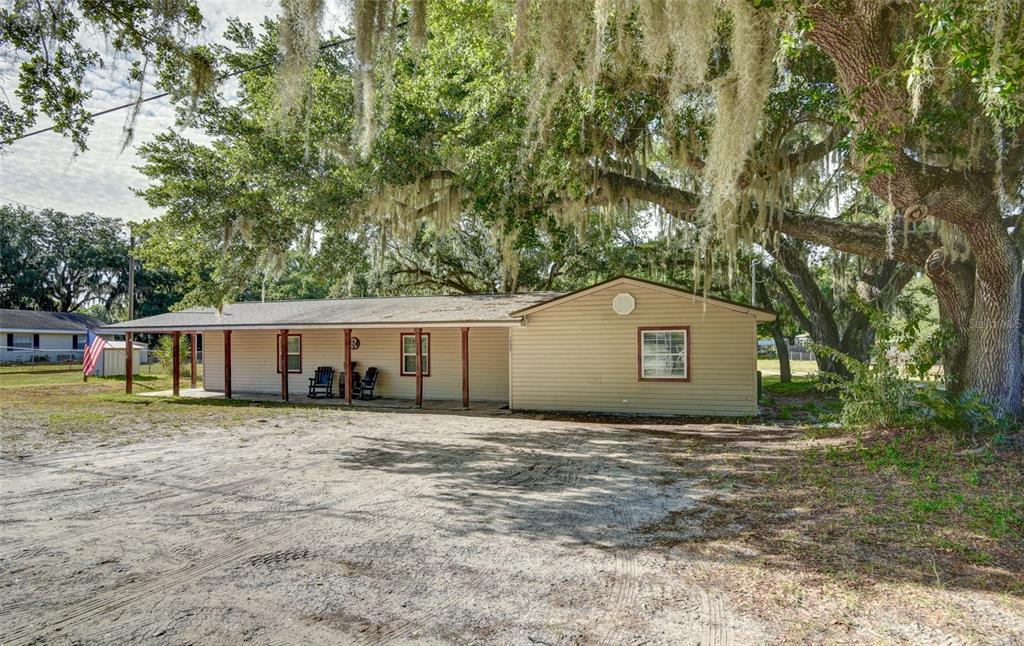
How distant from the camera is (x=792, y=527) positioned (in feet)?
13.5

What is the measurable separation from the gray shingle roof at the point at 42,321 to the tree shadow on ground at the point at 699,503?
31607 millimetres

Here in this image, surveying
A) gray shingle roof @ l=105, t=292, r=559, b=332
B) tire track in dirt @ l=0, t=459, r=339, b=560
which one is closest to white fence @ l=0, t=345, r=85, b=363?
gray shingle roof @ l=105, t=292, r=559, b=332

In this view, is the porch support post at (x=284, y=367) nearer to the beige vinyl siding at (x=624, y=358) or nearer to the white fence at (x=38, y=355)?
the beige vinyl siding at (x=624, y=358)

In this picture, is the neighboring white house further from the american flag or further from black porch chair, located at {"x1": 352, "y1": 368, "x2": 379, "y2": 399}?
black porch chair, located at {"x1": 352, "y1": 368, "x2": 379, "y2": 399}

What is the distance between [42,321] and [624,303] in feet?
124

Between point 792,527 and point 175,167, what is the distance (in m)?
10.6


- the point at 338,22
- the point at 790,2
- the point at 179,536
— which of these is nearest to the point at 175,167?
the point at 338,22

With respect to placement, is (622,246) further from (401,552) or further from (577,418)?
(401,552)

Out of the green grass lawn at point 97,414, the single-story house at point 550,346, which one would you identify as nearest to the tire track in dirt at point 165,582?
the green grass lawn at point 97,414

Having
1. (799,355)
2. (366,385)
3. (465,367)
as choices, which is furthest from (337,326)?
(799,355)

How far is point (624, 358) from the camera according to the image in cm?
1127

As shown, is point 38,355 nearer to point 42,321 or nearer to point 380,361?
point 42,321

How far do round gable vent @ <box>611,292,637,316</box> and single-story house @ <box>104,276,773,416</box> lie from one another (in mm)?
20

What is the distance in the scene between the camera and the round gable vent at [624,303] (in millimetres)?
11102
